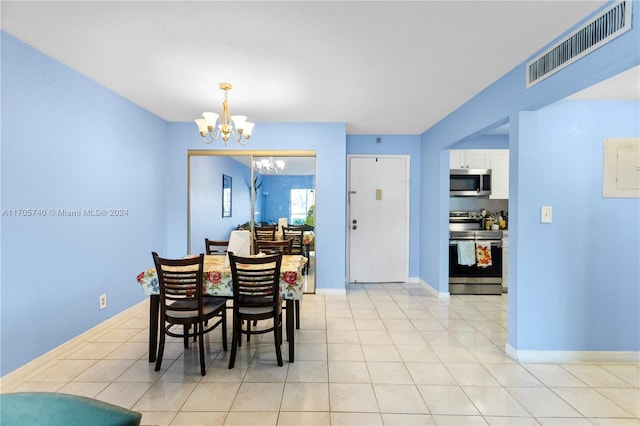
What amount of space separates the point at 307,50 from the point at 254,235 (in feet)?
9.52

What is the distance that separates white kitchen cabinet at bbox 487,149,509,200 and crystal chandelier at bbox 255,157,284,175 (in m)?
3.25

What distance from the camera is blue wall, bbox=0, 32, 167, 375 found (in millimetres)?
2287

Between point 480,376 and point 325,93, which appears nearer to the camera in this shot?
point 480,376

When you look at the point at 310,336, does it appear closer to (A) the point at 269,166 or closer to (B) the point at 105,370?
(B) the point at 105,370

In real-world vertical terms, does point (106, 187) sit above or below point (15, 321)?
above


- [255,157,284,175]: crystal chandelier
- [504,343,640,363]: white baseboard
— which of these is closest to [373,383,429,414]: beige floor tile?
[504,343,640,363]: white baseboard

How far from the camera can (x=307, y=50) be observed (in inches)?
96.3

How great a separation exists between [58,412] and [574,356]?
3472 millimetres

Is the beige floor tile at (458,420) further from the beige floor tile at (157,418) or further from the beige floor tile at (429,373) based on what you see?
the beige floor tile at (157,418)

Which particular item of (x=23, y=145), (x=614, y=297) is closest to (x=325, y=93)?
(x=23, y=145)

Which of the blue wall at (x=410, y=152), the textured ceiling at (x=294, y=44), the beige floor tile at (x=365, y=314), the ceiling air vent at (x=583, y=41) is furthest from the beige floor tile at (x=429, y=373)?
the blue wall at (x=410, y=152)

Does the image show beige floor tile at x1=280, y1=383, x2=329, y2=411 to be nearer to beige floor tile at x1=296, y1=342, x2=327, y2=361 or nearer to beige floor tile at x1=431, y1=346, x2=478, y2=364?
beige floor tile at x1=296, y1=342, x2=327, y2=361

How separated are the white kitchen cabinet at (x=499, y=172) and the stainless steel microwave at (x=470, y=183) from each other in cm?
9

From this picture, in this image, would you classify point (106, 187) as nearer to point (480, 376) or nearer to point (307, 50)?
point (307, 50)
